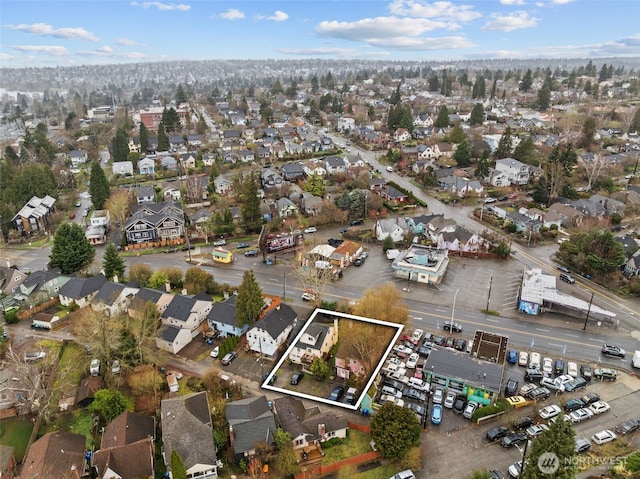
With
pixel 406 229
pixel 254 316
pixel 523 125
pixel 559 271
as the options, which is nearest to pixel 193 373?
pixel 254 316

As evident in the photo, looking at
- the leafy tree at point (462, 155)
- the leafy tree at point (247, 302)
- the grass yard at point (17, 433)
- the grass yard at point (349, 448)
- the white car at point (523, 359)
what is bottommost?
the grass yard at point (17, 433)

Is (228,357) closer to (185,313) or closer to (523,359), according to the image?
(185,313)

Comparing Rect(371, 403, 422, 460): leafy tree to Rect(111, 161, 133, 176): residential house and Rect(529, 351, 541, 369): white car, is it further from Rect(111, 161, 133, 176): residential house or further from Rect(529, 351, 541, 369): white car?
Rect(111, 161, 133, 176): residential house

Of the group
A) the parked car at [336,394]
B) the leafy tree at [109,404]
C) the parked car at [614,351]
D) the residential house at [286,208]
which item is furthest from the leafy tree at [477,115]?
the leafy tree at [109,404]

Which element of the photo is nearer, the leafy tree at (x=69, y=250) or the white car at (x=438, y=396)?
the white car at (x=438, y=396)

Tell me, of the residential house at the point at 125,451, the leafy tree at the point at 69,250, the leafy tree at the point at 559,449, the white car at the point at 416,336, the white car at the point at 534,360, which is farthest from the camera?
the leafy tree at the point at 69,250

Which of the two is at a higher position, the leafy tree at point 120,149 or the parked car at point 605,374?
the leafy tree at point 120,149

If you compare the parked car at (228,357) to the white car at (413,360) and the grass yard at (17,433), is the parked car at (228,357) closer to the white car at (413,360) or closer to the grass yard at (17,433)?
the grass yard at (17,433)

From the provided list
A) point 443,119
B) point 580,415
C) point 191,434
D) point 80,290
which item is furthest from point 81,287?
point 443,119

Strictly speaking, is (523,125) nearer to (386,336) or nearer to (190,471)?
(386,336)
